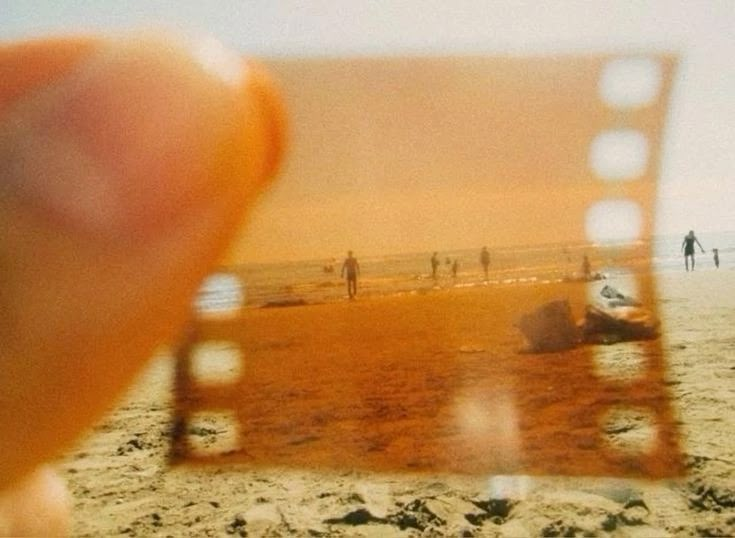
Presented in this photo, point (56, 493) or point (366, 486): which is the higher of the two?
point (56, 493)

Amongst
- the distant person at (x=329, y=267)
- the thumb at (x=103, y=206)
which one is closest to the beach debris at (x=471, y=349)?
the thumb at (x=103, y=206)

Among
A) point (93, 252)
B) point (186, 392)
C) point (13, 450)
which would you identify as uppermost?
point (93, 252)

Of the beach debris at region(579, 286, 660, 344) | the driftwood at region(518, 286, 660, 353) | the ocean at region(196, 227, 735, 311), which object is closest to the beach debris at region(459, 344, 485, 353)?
the driftwood at region(518, 286, 660, 353)

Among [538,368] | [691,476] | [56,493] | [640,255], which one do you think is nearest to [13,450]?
[56,493]

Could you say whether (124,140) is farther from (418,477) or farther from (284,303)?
(284,303)

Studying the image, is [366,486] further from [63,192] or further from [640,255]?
[640,255]

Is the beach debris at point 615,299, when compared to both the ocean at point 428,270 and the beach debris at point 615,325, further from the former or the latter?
the ocean at point 428,270

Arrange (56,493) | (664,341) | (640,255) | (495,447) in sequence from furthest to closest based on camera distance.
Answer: (640,255) < (664,341) < (495,447) < (56,493)
